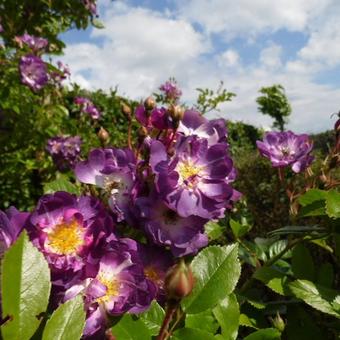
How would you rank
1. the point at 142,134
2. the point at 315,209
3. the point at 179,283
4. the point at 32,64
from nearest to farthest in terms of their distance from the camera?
the point at 179,283 → the point at 142,134 → the point at 315,209 → the point at 32,64

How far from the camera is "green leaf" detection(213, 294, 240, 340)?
2.59 ft

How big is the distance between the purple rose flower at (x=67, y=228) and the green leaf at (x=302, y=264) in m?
0.56

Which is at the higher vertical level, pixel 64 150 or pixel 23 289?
Answer: pixel 64 150

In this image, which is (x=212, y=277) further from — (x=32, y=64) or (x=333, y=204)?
(x=32, y=64)

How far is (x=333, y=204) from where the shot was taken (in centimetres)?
93

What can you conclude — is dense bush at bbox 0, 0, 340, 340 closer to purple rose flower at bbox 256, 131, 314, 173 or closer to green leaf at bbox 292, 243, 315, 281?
green leaf at bbox 292, 243, 315, 281

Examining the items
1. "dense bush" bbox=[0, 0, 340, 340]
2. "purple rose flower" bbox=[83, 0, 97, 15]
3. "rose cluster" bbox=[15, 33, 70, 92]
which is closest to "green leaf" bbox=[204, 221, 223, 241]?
"dense bush" bbox=[0, 0, 340, 340]

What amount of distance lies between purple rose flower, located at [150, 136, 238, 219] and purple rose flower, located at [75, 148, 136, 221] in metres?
0.05

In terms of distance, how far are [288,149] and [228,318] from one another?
77 centimetres

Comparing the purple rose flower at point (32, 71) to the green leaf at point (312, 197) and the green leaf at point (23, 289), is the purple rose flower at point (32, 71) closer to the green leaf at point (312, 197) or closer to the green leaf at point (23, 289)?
the green leaf at point (312, 197)

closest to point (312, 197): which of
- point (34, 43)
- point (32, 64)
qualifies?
point (32, 64)

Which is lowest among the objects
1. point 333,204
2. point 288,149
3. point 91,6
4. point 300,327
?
point 300,327

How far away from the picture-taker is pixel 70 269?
Answer: 598 mm

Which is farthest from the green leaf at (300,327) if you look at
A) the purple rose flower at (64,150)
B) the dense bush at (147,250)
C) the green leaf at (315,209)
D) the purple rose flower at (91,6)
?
the purple rose flower at (91,6)
